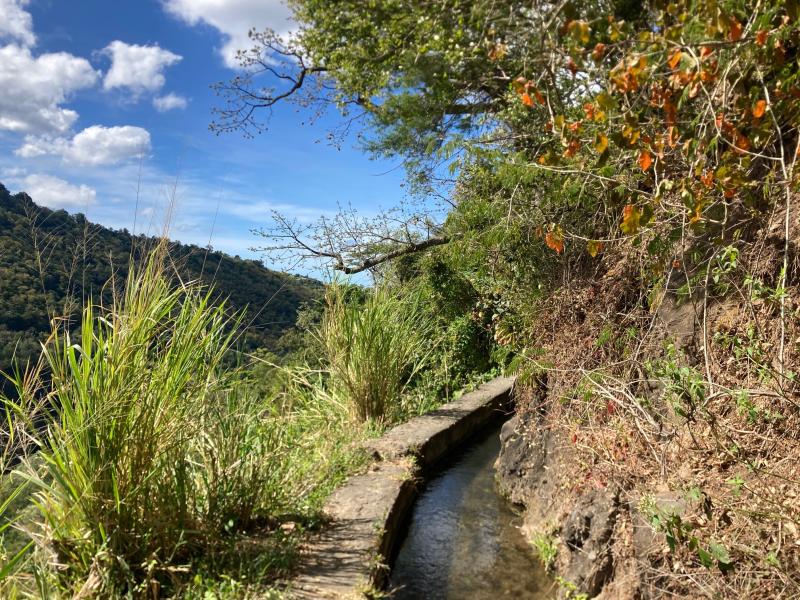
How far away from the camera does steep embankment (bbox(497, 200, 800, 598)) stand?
260cm

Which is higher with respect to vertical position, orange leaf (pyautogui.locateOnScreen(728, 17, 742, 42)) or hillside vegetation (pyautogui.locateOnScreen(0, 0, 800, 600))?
orange leaf (pyautogui.locateOnScreen(728, 17, 742, 42))

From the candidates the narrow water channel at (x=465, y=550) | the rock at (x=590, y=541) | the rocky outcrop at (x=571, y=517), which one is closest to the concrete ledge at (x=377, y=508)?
the narrow water channel at (x=465, y=550)

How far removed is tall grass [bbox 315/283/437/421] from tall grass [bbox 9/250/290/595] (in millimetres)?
2867

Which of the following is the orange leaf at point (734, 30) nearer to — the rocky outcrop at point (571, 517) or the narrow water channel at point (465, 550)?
the rocky outcrop at point (571, 517)

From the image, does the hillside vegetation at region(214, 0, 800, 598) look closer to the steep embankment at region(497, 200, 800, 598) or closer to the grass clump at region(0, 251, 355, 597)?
the steep embankment at region(497, 200, 800, 598)

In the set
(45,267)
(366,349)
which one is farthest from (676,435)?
(366,349)

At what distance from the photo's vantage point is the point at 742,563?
259 centimetres

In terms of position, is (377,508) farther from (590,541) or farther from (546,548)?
(590,541)

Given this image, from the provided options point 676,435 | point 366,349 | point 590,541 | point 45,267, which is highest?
point 45,267

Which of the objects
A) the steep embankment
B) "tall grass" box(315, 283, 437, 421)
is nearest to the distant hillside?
the steep embankment

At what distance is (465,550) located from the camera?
4.38m

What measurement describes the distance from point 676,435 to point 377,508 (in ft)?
6.42

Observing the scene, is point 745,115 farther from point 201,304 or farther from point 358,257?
point 358,257

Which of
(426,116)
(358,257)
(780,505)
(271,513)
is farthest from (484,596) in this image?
(358,257)
